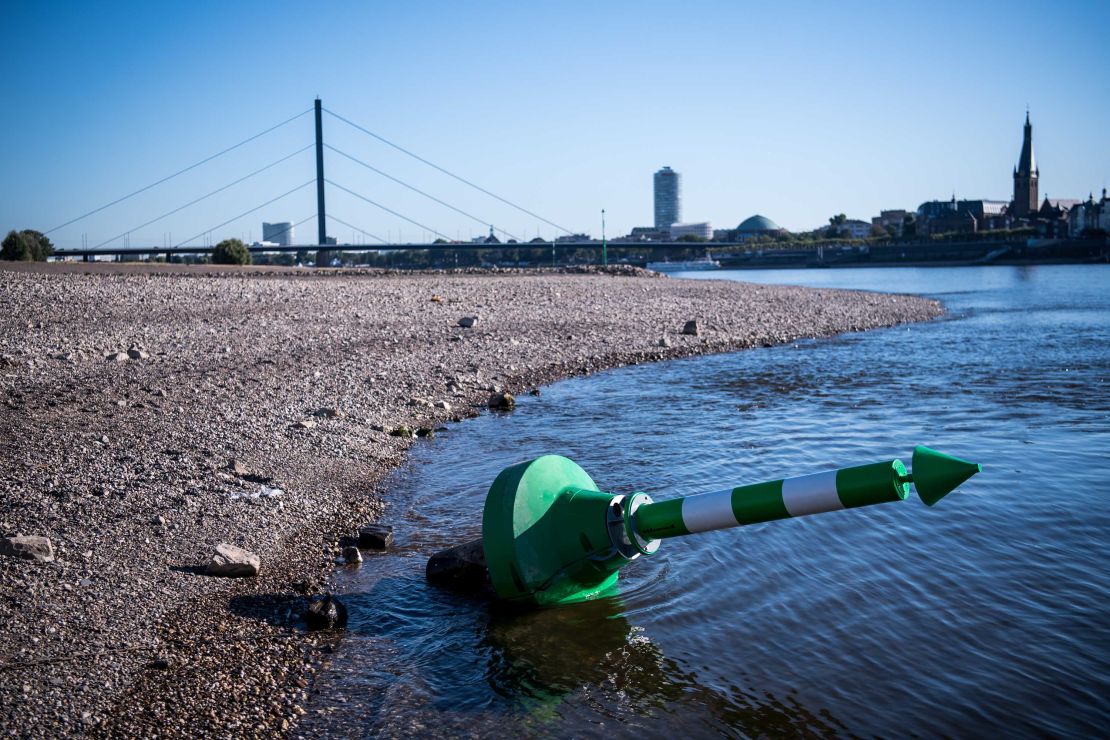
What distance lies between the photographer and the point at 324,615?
5664 millimetres

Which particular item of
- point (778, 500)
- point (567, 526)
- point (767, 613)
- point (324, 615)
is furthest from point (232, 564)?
point (778, 500)

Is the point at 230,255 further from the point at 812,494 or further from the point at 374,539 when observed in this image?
the point at 812,494

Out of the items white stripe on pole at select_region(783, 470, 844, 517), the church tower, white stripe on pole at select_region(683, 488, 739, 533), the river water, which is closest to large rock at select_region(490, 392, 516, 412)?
the river water

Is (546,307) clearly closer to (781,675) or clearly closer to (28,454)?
(28,454)

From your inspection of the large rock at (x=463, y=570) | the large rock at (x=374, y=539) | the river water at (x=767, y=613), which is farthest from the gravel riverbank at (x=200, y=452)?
the large rock at (x=463, y=570)

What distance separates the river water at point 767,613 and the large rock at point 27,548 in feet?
6.24

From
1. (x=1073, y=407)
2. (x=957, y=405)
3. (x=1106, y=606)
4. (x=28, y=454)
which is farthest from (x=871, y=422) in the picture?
(x=28, y=454)

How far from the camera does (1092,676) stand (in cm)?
508

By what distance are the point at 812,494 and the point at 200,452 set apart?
6336 millimetres

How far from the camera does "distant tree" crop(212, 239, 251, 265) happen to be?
152ft

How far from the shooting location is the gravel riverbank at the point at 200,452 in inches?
187

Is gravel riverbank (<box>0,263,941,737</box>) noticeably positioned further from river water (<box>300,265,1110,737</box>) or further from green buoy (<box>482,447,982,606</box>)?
green buoy (<box>482,447,982,606</box>)

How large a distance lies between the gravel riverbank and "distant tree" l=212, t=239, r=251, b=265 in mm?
23266

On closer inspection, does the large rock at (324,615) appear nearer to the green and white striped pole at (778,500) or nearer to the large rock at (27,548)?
the large rock at (27,548)
